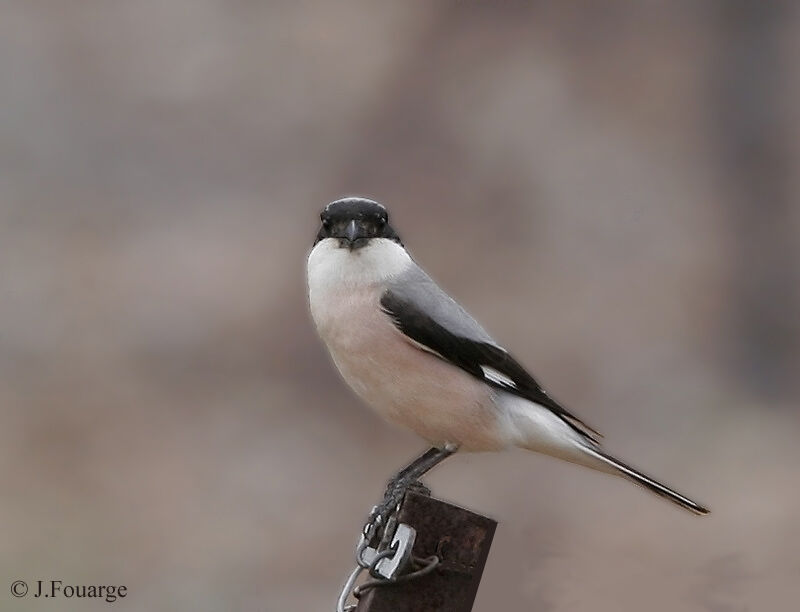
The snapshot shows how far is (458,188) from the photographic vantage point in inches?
420

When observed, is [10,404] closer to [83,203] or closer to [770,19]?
[83,203]

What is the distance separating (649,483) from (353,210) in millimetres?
1144

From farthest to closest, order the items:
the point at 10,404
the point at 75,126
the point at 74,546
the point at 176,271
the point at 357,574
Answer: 1. the point at 75,126
2. the point at 176,271
3. the point at 10,404
4. the point at 74,546
5. the point at 357,574

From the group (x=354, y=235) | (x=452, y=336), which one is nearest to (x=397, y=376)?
(x=452, y=336)

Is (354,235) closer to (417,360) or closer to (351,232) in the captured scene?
(351,232)

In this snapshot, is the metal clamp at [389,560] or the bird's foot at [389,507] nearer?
the metal clamp at [389,560]

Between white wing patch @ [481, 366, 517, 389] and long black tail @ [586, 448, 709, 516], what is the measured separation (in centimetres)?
30

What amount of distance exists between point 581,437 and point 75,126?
779 centimetres

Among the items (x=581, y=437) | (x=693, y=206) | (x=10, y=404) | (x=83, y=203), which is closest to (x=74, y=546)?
(x=10, y=404)

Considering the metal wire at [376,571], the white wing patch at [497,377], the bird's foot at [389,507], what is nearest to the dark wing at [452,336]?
the white wing patch at [497,377]

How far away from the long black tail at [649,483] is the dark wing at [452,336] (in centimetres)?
11

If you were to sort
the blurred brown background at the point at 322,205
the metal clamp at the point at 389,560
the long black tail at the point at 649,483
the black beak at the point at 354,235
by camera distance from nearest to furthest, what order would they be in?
the metal clamp at the point at 389,560 → the long black tail at the point at 649,483 → the black beak at the point at 354,235 → the blurred brown background at the point at 322,205

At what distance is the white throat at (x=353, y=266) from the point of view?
12.9ft

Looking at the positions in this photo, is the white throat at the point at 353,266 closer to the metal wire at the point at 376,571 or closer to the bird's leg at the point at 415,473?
the bird's leg at the point at 415,473
